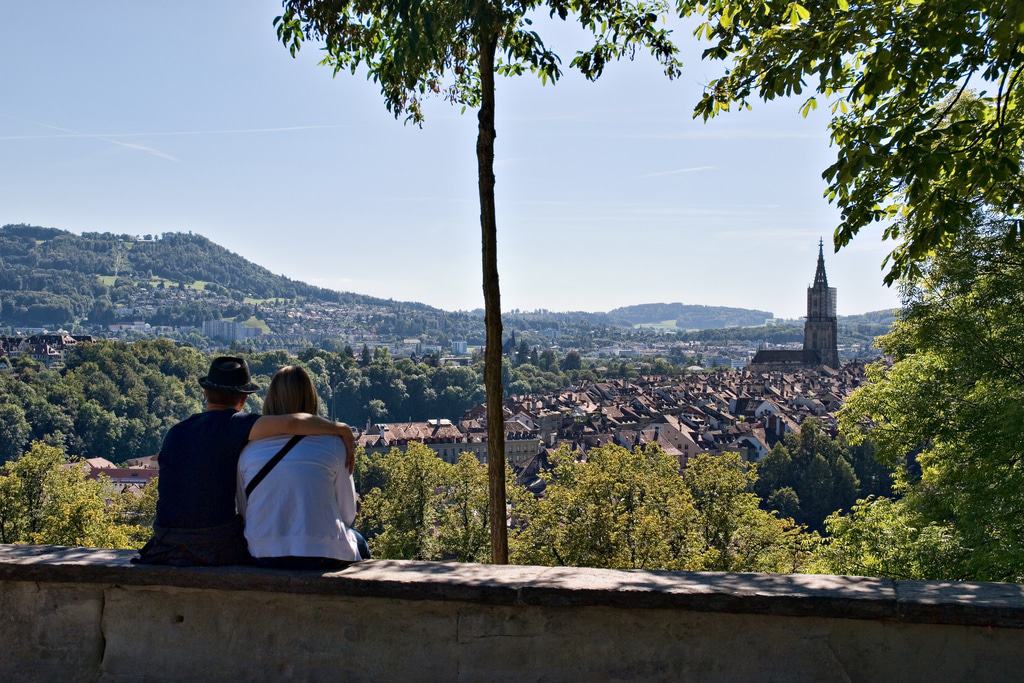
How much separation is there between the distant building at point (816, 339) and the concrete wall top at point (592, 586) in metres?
160

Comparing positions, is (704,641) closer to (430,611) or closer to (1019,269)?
(430,611)

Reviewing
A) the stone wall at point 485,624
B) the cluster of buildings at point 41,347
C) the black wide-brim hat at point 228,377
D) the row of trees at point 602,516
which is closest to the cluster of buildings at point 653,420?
the row of trees at point 602,516

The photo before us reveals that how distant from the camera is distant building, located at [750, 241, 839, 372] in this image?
158m

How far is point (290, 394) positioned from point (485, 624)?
3.61ft

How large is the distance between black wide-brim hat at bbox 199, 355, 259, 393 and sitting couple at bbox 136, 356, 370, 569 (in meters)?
0.05

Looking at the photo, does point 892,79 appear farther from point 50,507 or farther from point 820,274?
point 820,274

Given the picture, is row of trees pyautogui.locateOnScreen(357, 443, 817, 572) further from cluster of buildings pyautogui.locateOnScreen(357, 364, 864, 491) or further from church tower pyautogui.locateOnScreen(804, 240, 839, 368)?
church tower pyautogui.locateOnScreen(804, 240, 839, 368)

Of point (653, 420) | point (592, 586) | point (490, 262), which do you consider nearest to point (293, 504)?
point (592, 586)

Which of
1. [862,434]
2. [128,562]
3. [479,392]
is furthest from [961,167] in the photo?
[479,392]

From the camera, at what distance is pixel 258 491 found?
358 centimetres

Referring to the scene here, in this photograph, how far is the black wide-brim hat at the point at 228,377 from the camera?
381 centimetres

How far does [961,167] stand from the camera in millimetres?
5938

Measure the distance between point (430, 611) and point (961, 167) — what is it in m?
4.25

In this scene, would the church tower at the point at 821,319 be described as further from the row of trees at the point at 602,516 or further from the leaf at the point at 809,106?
the leaf at the point at 809,106
